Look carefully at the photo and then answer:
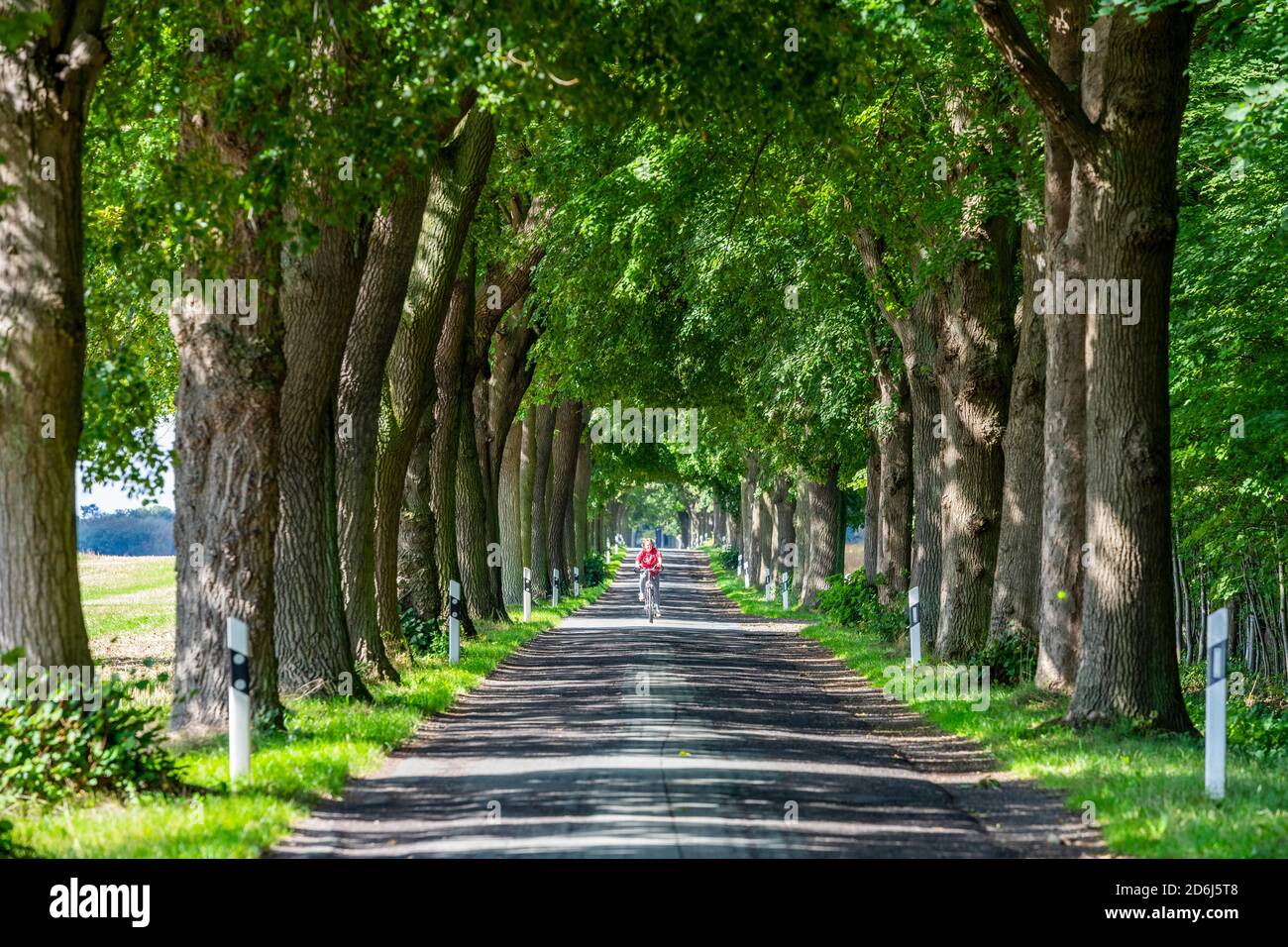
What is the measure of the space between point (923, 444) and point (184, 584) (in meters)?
13.6

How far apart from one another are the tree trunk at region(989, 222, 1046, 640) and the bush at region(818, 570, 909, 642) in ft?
21.8

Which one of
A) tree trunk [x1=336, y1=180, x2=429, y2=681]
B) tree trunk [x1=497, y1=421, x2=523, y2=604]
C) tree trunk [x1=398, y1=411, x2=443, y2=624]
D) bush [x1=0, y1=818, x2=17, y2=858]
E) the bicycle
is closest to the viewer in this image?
bush [x1=0, y1=818, x2=17, y2=858]

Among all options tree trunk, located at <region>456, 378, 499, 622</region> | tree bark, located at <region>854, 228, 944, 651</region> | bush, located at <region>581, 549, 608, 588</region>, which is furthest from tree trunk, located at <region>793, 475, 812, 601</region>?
bush, located at <region>581, 549, 608, 588</region>

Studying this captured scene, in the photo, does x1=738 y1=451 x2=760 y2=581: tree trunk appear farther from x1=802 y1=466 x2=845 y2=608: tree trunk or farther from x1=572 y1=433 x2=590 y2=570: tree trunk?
x1=802 y1=466 x2=845 y2=608: tree trunk

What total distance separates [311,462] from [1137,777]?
8.86 m

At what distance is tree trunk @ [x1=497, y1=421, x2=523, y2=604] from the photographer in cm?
3806

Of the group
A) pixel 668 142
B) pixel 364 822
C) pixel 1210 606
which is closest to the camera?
pixel 364 822

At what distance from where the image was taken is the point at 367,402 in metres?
18.4

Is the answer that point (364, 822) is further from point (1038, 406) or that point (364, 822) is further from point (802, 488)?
point (802, 488)

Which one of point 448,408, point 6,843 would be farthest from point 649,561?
point 6,843

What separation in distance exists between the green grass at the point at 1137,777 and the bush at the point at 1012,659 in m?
0.84

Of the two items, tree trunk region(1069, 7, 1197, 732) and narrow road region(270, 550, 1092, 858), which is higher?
tree trunk region(1069, 7, 1197, 732)

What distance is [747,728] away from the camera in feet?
48.2
